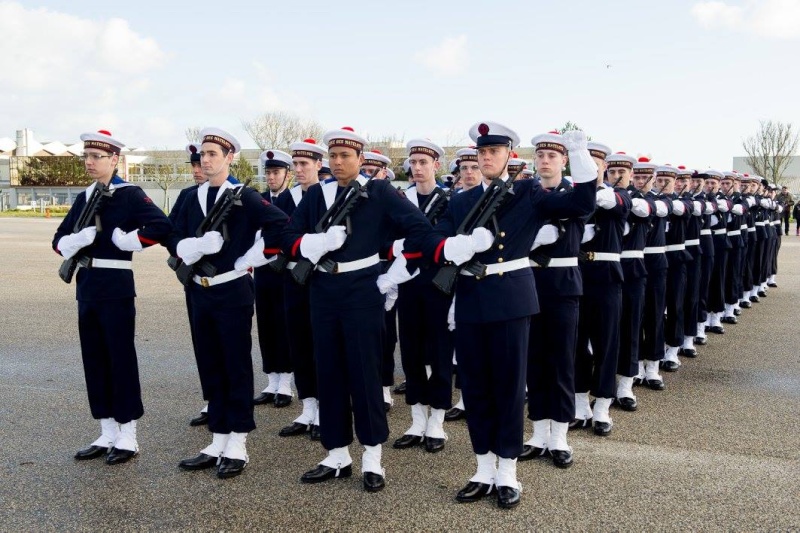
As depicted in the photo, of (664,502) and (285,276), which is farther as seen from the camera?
(285,276)

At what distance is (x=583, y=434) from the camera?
18.6 ft

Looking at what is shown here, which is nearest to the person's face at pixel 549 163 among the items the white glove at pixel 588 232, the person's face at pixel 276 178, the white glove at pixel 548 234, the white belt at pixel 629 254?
the white glove at pixel 548 234

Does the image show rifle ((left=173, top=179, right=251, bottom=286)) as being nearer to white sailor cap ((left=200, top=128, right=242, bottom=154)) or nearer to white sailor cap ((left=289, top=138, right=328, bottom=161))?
white sailor cap ((left=200, top=128, right=242, bottom=154))

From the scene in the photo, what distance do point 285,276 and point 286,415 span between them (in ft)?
3.85

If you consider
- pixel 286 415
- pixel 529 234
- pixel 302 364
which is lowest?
pixel 286 415

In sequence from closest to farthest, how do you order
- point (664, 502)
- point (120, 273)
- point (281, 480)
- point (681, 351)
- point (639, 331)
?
point (664, 502) < point (281, 480) < point (120, 273) < point (639, 331) < point (681, 351)

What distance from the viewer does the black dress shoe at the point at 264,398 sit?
6535mm

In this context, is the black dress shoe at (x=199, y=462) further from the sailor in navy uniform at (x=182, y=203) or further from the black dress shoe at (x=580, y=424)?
the black dress shoe at (x=580, y=424)

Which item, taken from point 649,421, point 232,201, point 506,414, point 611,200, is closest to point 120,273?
point 232,201

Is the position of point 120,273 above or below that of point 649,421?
above

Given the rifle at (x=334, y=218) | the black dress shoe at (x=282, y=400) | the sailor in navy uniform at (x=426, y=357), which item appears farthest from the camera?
the black dress shoe at (x=282, y=400)

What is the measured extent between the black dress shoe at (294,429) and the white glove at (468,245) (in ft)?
7.06

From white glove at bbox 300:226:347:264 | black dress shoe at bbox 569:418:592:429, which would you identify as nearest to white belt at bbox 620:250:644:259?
black dress shoe at bbox 569:418:592:429

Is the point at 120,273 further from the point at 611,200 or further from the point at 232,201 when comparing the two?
the point at 611,200
